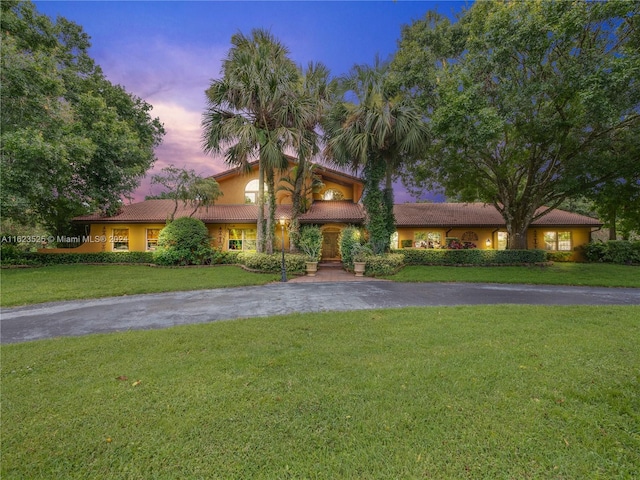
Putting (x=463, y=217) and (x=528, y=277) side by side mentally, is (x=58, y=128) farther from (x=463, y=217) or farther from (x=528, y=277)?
(x=463, y=217)

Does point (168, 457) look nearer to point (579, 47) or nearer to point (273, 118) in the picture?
point (273, 118)

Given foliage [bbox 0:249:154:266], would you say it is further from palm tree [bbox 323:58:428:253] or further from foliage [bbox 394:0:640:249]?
foliage [bbox 394:0:640:249]

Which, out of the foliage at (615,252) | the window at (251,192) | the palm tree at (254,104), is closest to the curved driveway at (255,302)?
the palm tree at (254,104)

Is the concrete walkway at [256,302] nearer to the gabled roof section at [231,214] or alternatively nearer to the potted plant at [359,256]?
the potted plant at [359,256]

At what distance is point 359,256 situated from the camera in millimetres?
13391

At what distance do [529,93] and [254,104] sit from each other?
1206 cm

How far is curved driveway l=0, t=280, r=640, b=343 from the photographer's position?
18.8 ft

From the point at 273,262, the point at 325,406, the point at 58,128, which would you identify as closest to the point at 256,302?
the point at 325,406

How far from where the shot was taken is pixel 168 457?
210 centimetres

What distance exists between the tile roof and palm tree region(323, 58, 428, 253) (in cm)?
246

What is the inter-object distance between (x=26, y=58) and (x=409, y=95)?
56.5 feet

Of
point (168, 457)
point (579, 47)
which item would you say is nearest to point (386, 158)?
point (579, 47)

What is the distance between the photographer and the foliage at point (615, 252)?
16594mm

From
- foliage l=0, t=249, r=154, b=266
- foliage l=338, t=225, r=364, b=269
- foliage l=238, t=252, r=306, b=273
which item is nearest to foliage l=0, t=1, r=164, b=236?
foliage l=0, t=249, r=154, b=266
